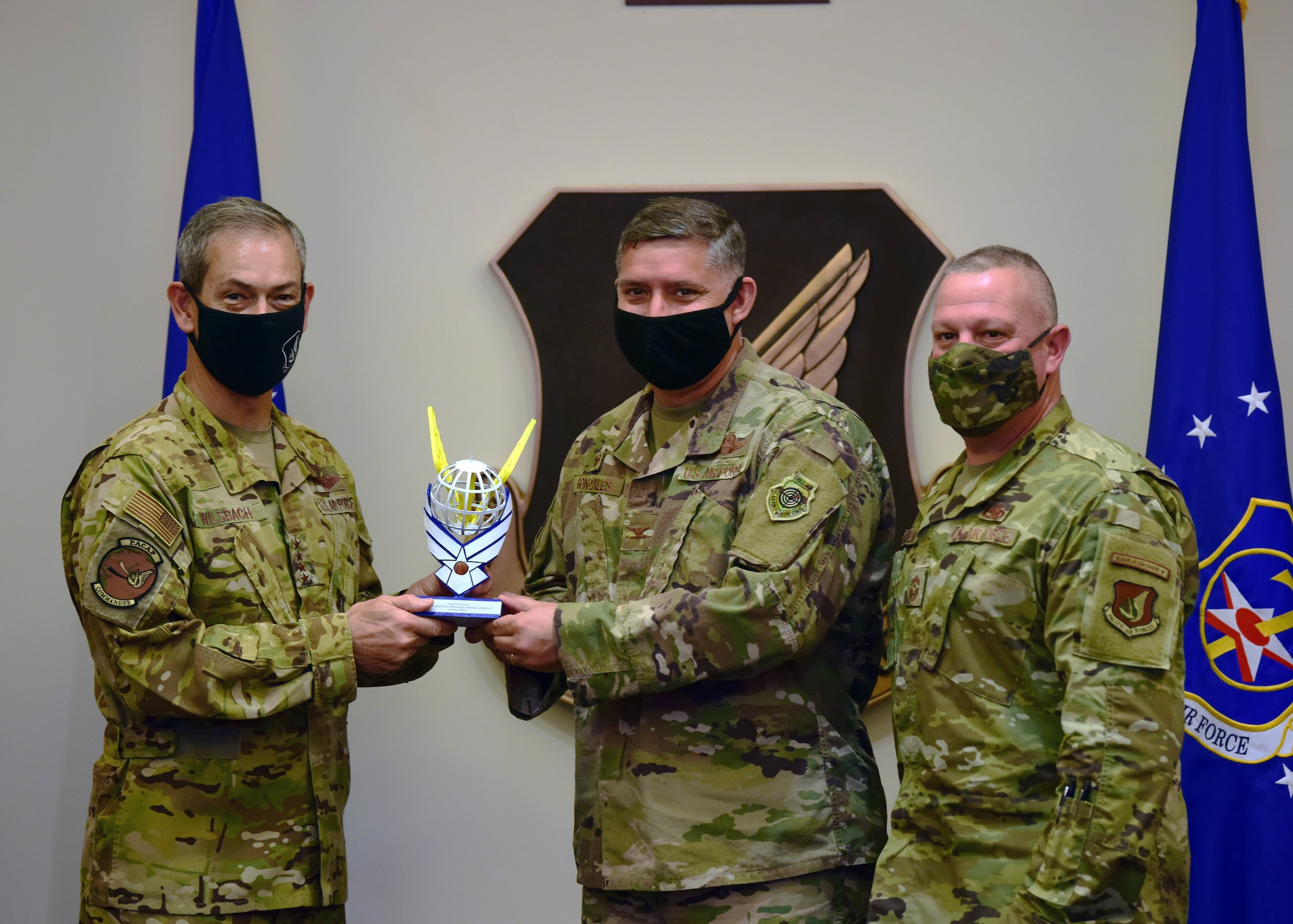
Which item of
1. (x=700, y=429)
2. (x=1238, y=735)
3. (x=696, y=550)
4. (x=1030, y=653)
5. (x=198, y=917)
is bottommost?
(x=198, y=917)

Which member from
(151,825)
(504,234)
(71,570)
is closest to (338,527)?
(71,570)

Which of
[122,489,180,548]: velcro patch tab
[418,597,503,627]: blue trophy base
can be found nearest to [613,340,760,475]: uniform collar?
[418,597,503,627]: blue trophy base

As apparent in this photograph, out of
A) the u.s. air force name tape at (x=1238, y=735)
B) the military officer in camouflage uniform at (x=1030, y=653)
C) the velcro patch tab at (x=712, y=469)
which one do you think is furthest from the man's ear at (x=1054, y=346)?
the u.s. air force name tape at (x=1238, y=735)

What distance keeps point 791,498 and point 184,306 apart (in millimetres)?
1269

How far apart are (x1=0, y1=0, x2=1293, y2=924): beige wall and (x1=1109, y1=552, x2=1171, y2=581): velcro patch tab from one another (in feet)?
5.04

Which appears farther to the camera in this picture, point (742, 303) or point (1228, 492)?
point (1228, 492)

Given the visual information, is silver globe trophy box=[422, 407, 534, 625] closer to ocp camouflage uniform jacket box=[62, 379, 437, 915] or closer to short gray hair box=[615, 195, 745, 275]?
ocp camouflage uniform jacket box=[62, 379, 437, 915]

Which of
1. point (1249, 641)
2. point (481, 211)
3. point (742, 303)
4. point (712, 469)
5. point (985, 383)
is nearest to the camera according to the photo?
point (985, 383)

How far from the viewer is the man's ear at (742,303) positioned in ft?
7.02

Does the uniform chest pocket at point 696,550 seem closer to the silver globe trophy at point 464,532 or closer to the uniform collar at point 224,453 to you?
the silver globe trophy at point 464,532

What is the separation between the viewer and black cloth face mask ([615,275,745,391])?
6.79 feet

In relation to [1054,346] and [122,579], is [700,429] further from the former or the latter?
[122,579]

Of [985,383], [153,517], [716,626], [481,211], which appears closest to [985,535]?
[985,383]

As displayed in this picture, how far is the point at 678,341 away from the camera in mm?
2082
